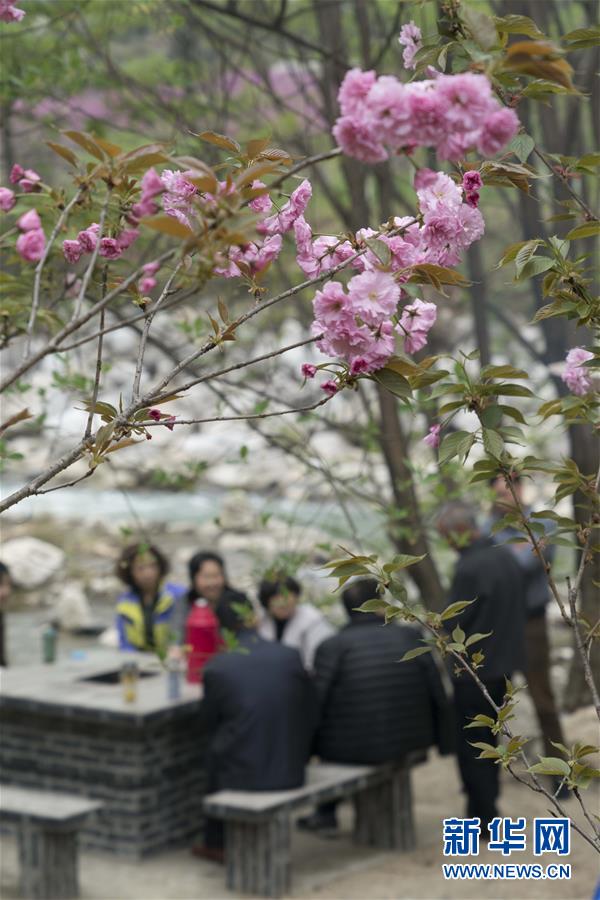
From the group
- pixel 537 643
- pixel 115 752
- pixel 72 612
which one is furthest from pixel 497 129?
pixel 72 612

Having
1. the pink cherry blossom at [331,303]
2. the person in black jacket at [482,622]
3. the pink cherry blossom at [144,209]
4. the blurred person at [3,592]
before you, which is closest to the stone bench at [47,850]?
the blurred person at [3,592]

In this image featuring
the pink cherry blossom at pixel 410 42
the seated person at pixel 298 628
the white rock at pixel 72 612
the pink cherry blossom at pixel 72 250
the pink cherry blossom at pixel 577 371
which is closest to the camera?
the pink cherry blossom at pixel 410 42

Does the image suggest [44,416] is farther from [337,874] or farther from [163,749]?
[337,874]

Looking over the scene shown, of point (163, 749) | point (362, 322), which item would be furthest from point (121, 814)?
point (362, 322)

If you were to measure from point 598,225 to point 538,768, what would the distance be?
1046 millimetres

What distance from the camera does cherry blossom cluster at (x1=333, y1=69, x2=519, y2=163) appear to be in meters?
1.87

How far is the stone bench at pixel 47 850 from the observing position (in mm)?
6039

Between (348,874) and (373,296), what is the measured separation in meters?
4.71

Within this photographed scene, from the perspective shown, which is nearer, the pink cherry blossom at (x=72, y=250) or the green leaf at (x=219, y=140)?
the green leaf at (x=219, y=140)

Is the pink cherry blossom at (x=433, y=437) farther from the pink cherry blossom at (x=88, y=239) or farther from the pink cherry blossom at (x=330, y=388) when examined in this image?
the pink cherry blossom at (x=88, y=239)

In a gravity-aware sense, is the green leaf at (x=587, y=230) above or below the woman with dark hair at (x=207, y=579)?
above

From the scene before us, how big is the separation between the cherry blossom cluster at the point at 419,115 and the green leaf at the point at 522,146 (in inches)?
32.0

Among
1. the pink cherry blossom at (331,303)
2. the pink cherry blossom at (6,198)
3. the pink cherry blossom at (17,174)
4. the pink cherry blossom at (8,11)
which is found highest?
the pink cherry blossom at (8,11)

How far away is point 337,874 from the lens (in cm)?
648
